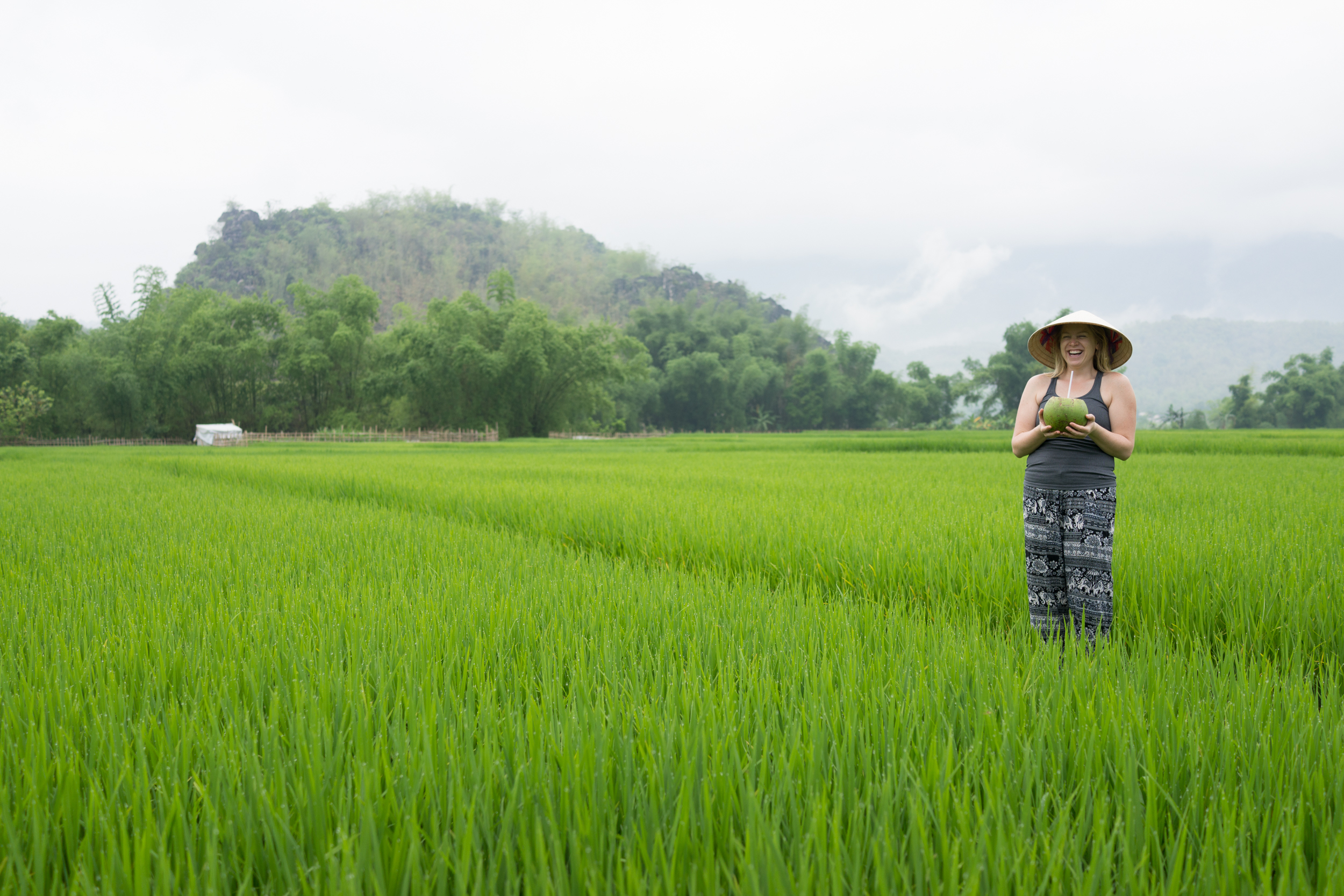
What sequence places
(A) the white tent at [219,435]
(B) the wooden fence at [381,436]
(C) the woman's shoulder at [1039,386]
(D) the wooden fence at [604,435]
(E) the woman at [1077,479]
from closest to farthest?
(E) the woman at [1077,479] < (C) the woman's shoulder at [1039,386] < (A) the white tent at [219,435] < (B) the wooden fence at [381,436] < (D) the wooden fence at [604,435]

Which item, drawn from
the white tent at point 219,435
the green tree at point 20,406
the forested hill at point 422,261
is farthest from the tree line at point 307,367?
the forested hill at point 422,261

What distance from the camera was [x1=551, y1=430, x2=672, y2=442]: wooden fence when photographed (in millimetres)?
43775

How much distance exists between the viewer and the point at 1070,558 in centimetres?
213

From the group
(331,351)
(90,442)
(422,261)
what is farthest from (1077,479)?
(422,261)

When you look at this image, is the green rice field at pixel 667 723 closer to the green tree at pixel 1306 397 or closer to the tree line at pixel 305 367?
the tree line at pixel 305 367

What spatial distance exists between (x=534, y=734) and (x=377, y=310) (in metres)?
45.5

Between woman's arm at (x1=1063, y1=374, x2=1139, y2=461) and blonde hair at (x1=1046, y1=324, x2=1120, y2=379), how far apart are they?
0.24 ft

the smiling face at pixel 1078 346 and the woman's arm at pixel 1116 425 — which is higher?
the smiling face at pixel 1078 346

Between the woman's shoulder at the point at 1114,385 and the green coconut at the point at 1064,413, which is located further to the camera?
the woman's shoulder at the point at 1114,385

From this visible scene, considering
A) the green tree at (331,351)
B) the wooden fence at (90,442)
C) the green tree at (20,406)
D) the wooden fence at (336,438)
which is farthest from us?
the green tree at (331,351)

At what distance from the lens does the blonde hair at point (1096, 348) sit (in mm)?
2172

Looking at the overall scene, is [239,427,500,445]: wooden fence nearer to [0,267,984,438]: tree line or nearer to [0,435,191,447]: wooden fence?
[0,267,984,438]: tree line

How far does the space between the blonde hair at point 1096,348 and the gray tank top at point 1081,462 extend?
8 centimetres

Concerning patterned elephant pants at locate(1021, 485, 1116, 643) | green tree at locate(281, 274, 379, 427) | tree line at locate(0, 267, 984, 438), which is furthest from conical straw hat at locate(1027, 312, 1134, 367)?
green tree at locate(281, 274, 379, 427)
